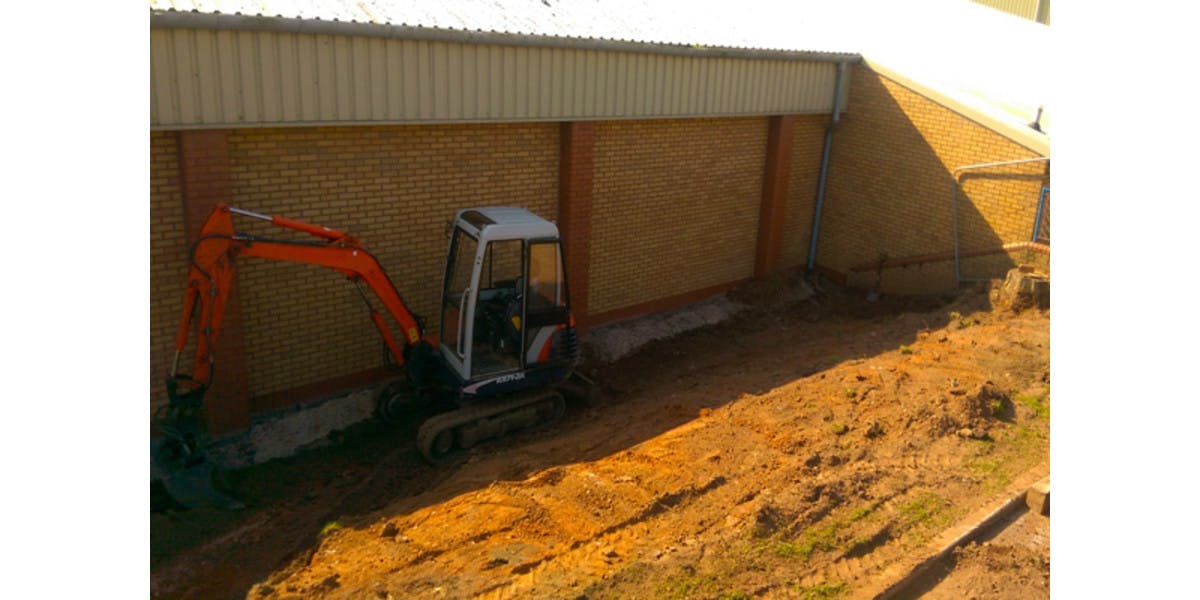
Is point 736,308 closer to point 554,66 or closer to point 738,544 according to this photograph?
point 554,66

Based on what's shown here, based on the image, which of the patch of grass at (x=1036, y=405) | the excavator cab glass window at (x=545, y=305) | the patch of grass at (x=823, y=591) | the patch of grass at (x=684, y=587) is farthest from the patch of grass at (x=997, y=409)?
the excavator cab glass window at (x=545, y=305)

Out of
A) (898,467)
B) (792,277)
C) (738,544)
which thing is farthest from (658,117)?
(738,544)

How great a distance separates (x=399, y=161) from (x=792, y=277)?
341 inches

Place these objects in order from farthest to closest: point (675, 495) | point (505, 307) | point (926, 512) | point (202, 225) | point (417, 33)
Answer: point (505, 307)
point (417, 33)
point (202, 225)
point (926, 512)
point (675, 495)

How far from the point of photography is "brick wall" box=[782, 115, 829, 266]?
15.7 metres

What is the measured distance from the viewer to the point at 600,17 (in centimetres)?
1248

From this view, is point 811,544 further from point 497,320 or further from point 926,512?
point 497,320

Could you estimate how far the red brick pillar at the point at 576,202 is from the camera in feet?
39.3

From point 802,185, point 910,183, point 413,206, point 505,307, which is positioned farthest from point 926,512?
point 802,185

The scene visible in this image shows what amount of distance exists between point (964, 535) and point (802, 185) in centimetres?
936

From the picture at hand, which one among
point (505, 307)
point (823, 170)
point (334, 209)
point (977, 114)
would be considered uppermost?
point (977, 114)

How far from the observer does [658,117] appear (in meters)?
12.7

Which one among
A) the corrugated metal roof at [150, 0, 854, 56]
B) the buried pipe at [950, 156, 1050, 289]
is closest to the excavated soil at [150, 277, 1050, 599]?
the buried pipe at [950, 156, 1050, 289]

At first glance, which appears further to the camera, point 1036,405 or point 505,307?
point 1036,405
